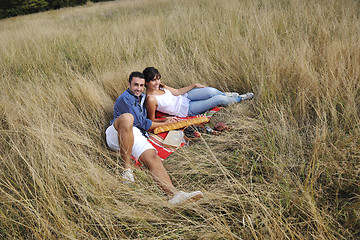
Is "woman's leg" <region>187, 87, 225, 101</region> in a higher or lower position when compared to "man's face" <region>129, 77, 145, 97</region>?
lower

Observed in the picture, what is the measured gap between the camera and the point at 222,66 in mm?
3703

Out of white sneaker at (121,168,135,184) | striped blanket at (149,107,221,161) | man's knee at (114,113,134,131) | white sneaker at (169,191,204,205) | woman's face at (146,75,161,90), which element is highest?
woman's face at (146,75,161,90)

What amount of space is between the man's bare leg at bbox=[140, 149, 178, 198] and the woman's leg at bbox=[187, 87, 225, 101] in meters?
1.35

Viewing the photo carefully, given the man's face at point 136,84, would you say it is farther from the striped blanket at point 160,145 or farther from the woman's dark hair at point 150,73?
the striped blanket at point 160,145

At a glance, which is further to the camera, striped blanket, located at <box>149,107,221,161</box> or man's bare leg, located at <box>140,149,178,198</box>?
striped blanket, located at <box>149,107,221,161</box>

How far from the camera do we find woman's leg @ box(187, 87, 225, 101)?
322 cm

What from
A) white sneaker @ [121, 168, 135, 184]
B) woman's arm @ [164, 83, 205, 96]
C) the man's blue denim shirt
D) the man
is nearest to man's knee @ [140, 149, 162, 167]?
the man

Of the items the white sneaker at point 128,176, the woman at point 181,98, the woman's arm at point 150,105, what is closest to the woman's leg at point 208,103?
the woman at point 181,98

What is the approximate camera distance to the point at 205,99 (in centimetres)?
328

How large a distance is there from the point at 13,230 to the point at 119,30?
18.1 feet

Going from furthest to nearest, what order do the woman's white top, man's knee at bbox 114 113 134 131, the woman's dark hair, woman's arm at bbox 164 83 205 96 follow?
woman's arm at bbox 164 83 205 96 < the woman's white top < the woman's dark hair < man's knee at bbox 114 113 134 131

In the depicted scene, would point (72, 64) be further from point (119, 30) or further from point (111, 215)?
point (111, 215)

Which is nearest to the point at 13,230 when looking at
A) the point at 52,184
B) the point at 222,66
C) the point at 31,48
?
the point at 52,184

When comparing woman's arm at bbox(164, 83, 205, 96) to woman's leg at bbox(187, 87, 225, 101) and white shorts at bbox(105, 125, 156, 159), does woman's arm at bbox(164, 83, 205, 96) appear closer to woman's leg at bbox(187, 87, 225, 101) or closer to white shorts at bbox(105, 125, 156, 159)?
woman's leg at bbox(187, 87, 225, 101)
